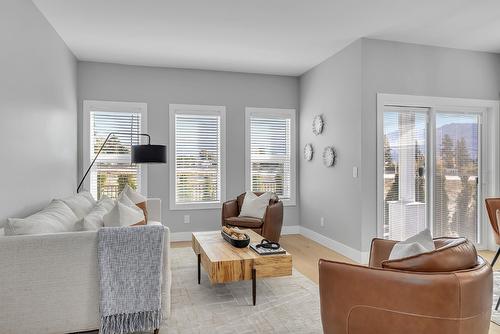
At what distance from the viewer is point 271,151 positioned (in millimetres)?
5855

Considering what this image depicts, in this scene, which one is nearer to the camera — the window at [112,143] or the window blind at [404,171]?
the window blind at [404,171]

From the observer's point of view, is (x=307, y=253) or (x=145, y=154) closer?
(x=145, y=154)

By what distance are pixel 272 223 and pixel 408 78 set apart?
2.59 meters

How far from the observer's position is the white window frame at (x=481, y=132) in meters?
4.18

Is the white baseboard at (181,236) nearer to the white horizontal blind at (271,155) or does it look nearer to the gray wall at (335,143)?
the white horizontal blind at (271,155)

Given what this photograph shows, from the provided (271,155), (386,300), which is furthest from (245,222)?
(386,300)

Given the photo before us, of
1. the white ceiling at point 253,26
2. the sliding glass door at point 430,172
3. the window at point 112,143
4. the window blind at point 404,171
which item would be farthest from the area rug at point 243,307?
the white ceiling at point 253,26

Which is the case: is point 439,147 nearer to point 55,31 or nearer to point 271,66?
point 271,66

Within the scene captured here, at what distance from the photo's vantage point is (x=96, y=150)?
16.5ft

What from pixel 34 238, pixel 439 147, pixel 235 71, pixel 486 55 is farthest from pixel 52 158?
pixel 486 55

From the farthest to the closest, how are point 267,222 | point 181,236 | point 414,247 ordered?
1. point 181,236
2. point 267,222
3. point 414,247

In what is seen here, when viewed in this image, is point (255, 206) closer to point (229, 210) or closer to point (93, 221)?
point (229, 210)

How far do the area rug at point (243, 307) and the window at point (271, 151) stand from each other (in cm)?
232

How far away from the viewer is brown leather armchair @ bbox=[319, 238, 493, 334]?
58.2 inches
